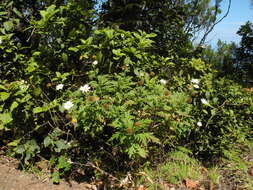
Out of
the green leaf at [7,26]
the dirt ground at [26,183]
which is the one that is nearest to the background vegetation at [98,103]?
the green leaf at [7,26]

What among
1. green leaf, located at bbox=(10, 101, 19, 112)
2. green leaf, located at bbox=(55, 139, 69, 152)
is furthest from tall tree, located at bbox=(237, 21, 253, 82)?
green leaf, located at bbox=(10, 101, 19, 112)

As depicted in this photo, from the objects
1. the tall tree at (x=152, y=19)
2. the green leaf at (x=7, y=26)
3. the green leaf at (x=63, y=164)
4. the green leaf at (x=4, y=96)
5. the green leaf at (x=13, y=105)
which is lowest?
the green leaf at (x=63, y=164)

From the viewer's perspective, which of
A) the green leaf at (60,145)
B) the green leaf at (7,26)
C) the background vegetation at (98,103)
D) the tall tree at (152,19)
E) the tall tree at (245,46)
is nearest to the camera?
the background vegetation at (98,103)

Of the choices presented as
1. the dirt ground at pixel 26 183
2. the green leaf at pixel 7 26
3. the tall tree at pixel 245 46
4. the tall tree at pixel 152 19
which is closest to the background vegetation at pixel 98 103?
the green leaf at pixel 7 26

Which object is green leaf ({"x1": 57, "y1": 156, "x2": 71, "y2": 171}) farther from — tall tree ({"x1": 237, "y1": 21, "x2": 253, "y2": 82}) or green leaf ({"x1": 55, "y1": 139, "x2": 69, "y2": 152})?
tall tree ({"x1": 237, "y1": 21, "x2": 253, "y2": 82})

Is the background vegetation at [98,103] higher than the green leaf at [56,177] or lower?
higher

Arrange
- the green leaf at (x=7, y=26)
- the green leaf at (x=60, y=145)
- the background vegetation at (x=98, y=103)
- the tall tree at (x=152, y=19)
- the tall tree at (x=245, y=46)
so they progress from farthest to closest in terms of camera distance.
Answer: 1. the tall tree at (x=245, y=46)
2. the tall tree at (x=152, y=19)
3. the green leaf at (x=7, y=26)
4. the green leaf at (x=60, y=145)
5. the background vegetation at (x=98, y=103)

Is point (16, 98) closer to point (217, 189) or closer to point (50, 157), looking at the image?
point (50, 157)

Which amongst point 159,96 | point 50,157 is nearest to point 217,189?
point 159,96

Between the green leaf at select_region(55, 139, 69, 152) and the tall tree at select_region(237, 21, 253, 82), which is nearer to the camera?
the green leaf at select_region(55, 139, 69, 152)

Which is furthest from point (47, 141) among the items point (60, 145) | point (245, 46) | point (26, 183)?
point (245, 46)

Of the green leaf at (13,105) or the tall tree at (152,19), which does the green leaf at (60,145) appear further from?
the tall tree at (152,19)

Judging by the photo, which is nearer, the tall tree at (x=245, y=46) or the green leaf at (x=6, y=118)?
the green leaf at (x=6, y=118)

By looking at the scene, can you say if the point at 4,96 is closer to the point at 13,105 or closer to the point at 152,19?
the point at 13,105
